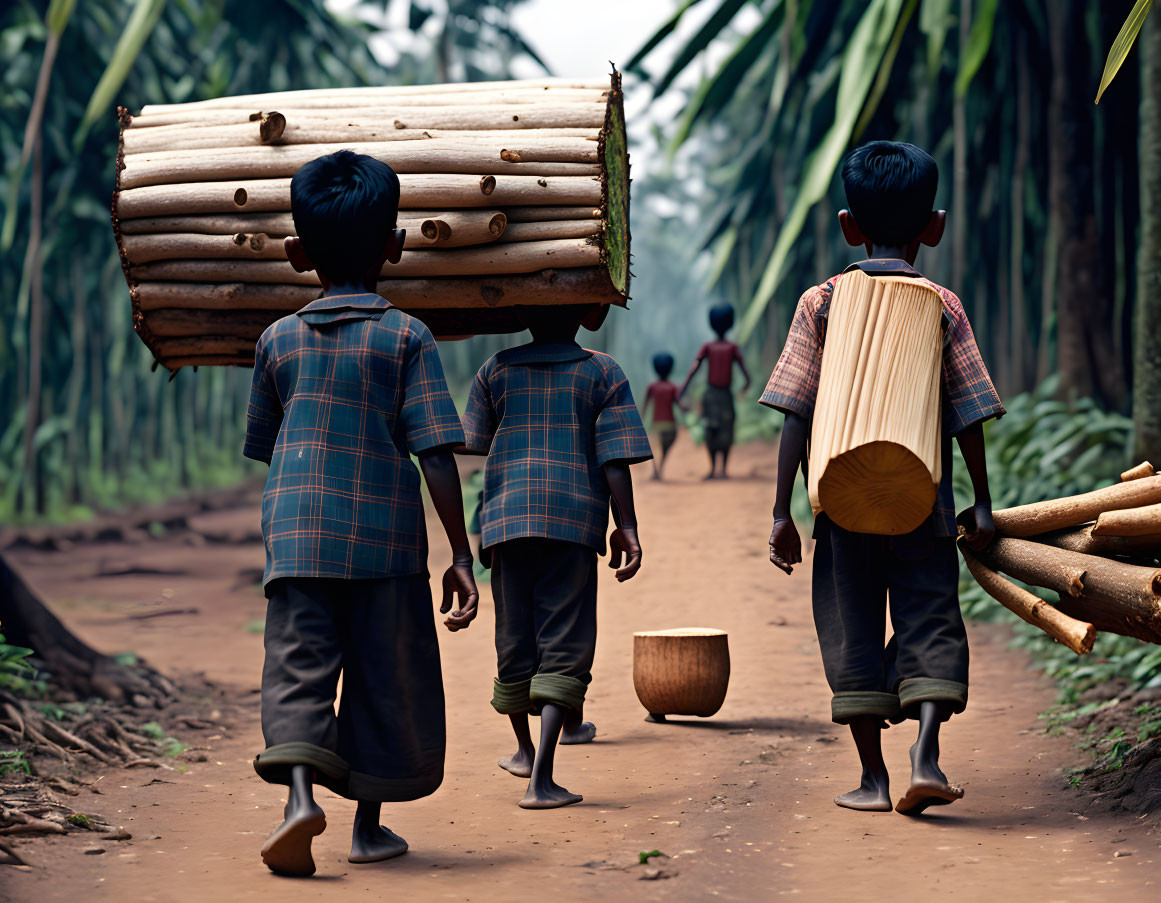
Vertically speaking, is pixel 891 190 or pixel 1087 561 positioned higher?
pixel 891 190

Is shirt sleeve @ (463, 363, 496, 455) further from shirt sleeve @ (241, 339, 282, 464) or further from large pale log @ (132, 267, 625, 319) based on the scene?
shirt sleeve @ (241, 339, 282, 464)

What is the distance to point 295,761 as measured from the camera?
3.08m

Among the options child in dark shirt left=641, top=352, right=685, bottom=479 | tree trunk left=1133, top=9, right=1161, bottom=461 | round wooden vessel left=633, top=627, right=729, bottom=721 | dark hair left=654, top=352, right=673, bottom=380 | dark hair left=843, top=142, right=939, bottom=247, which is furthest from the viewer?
dark hair left=654, top=352, right=673, bottom=380

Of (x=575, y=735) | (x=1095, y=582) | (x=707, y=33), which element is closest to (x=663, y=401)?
(x=707, y=33)

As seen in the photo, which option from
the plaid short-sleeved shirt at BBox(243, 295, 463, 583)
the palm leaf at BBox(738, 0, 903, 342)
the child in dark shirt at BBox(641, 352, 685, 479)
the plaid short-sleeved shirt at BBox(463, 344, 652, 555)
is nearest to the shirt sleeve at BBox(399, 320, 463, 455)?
the plaid short-sleeved shirt at BBox(243, 295, 463, 583)

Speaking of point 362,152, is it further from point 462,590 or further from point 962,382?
point 962,382

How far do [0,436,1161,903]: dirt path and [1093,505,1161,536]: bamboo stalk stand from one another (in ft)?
2.78

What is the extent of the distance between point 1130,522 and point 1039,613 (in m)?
0.37

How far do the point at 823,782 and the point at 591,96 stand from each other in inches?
104

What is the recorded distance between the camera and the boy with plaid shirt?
4215 millimetres

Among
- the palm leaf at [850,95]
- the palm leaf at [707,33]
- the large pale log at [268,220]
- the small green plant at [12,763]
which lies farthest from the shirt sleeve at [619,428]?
the palm leaf at [707,33]

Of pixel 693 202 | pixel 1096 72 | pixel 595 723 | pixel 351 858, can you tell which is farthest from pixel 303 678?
pixel 693 202

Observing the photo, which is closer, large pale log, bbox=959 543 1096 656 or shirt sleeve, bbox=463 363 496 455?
large pale log, bbox=959 543 1096 656

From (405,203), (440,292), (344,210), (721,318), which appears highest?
(721,318)
